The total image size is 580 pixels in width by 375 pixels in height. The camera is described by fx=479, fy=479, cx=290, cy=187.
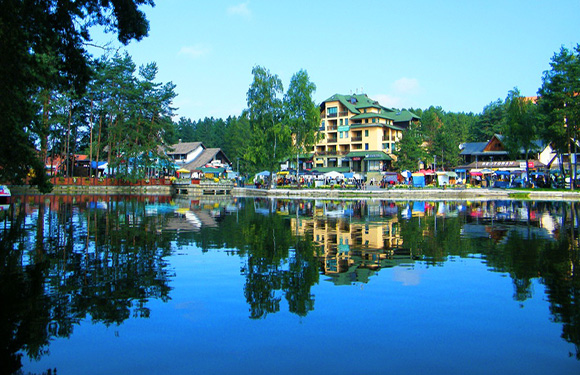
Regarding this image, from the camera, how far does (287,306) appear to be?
9719 millimetres

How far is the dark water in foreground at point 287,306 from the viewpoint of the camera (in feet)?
23.3

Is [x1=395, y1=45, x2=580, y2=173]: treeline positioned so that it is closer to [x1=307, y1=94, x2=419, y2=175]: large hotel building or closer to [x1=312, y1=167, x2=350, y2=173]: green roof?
[x1=307, y1=94, x2=419, y2=175]: large hotel building

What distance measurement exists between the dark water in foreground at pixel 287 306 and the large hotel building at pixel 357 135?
71778 millimetres

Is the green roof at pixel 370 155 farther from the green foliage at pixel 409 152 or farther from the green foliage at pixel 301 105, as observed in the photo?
the green foliage at pixel 301 105

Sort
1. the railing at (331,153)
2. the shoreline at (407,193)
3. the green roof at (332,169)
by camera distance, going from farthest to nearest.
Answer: the railing at (331,153), the green roof at (332,169), the shoreline at (407,193)

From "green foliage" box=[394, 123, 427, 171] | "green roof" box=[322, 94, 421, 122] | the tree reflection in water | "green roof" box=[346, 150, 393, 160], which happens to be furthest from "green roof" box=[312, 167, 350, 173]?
the tree reflection in water

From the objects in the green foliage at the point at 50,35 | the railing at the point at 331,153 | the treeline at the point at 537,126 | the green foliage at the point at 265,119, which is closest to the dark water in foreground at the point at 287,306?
the green foliage at the point at 50,35

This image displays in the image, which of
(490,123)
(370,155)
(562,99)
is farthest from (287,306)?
(490,123)

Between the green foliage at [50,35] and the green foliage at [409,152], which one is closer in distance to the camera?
the green foliage at [50,35]

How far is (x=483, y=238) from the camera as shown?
66.9ft

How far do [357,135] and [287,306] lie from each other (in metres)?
85.2

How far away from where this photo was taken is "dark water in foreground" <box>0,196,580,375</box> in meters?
7.11

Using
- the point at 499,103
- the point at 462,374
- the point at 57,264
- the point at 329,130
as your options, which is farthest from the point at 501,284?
the point at 499,103

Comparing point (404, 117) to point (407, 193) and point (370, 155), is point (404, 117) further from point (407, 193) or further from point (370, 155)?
point (407, 193)
